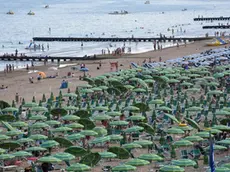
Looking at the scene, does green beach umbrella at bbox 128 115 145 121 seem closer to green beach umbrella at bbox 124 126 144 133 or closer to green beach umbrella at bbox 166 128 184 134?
green beach umbrella at bbox 124 126 144 133

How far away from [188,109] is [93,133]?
6560mm

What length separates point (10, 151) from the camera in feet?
87.7

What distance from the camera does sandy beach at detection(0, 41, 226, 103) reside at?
43.9 meters

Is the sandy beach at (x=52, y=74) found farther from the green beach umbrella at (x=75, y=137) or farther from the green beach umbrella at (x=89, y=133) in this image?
the green beach umbrella at (x=75, y=137)

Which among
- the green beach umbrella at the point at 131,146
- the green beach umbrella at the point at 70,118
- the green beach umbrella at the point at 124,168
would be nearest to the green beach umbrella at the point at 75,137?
the green beach umbrella at the point at 131,146

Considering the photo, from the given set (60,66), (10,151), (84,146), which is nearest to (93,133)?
(84,146)

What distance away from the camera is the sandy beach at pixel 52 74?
43.9 m

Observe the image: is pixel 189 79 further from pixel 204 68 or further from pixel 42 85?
pixel 42 85

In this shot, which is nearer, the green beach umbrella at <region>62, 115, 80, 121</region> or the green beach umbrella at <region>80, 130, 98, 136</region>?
the green beach umbrella at <region>80, 130, 98, 136</region>

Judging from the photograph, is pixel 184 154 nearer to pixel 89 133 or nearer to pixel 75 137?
pixel 89 133

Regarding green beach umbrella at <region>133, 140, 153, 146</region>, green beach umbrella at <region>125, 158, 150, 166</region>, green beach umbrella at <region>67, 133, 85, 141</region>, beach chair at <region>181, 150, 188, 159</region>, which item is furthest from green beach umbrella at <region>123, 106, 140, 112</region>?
green beach umbrella at <region>125, 158, 150, 166</region>

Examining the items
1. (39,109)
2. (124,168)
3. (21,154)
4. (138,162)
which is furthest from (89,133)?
(39,109)

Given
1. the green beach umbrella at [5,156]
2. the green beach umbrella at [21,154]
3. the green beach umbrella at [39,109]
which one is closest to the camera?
the green beach umbrella at [5,156]

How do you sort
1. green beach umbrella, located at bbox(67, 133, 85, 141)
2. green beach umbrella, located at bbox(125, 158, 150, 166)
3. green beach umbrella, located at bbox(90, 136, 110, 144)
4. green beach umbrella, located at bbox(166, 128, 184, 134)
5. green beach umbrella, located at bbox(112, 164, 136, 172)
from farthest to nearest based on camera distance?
green beach umbrella, located at bbox(166, 128, 184, 134)
green beach umbrella, located at bbox(67, 133, 85, 141)
green beach umbrella, located at bbox(90, 136, 110, 144)
green beach umbrella, located at bbox(125, 158, 150, 166)
green beach umbrella, located at bbox(112, 164, 136, 172)
